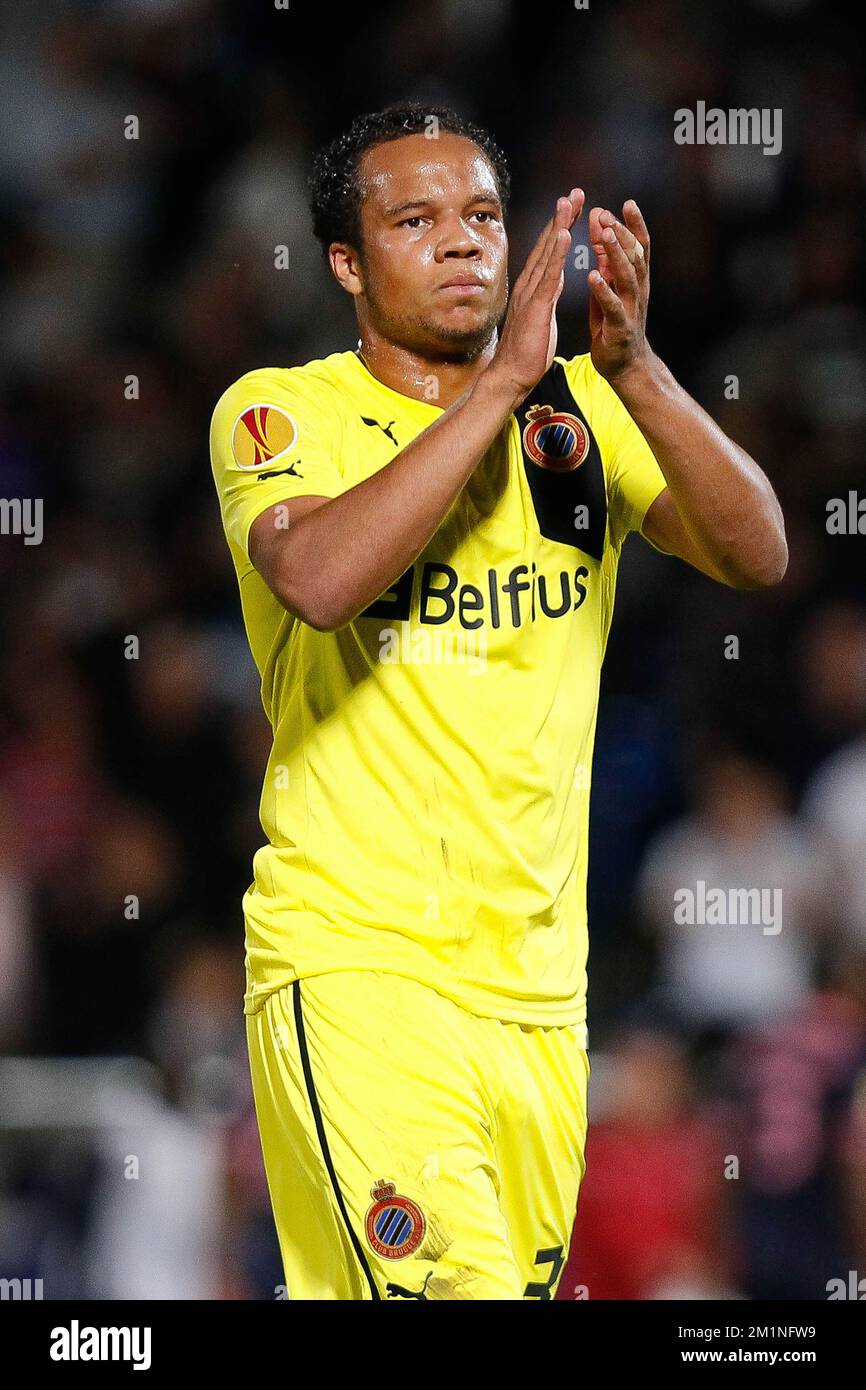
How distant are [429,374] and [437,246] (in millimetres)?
187

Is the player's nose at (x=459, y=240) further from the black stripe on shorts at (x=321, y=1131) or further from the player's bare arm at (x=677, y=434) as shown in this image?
the black stripe on shorts at (x=321, y=1131)

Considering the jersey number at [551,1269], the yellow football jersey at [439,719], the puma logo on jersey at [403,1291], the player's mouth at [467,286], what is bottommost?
the jersey number at [551,1269]

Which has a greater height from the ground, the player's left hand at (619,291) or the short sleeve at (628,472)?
the player's left hand at (619,291)

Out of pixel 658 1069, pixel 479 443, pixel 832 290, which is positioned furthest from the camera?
pixel 832 290

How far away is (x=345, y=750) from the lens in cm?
235

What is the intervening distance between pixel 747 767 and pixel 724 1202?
1066mm

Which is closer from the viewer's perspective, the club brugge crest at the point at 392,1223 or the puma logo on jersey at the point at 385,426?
the club brugge crest at the point at 392,1223

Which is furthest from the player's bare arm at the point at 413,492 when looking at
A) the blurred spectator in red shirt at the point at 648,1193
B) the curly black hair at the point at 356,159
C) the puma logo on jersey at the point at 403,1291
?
the blurred spectator in red shirt at the point at 648,1193

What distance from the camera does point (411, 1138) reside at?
2201 mm

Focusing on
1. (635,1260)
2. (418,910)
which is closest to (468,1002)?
(418,910)

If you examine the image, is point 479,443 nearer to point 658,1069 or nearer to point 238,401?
point 238,401

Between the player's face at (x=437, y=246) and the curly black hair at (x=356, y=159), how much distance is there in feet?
0.16

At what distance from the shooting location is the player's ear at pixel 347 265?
2639 mm

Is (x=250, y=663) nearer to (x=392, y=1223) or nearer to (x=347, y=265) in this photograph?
(x=347, y=265)
